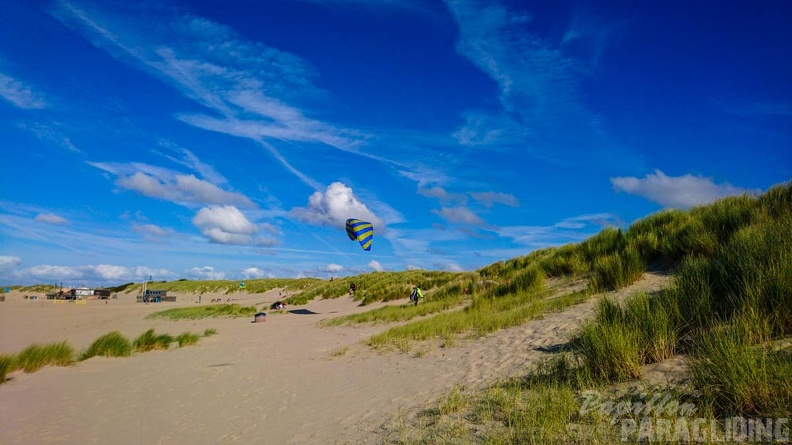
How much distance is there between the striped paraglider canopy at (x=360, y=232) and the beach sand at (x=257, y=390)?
52.2ft

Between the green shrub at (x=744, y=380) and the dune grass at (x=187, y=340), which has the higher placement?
the green shrub at (x=744, y=380)

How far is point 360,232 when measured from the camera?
29.1m

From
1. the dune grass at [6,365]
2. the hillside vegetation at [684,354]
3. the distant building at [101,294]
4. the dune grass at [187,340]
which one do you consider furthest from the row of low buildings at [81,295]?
the hillside vegetation at [684,354]

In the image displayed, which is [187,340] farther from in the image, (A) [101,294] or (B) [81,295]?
(A) [101,294]

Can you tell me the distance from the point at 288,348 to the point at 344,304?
20.4m

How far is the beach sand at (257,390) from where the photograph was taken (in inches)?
238

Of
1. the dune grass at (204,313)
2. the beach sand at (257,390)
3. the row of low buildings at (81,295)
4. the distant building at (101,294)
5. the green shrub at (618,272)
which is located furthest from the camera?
the distant building at (101,294)

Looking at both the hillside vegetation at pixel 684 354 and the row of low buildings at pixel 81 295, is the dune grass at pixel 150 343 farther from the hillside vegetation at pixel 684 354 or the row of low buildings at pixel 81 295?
Answer: the row of low buildings at pixel 81 295

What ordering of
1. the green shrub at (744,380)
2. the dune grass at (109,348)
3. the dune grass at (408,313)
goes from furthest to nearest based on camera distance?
the dune grass at (408,313) < the dune grass at (109,348) < the green shrub at (744,380)

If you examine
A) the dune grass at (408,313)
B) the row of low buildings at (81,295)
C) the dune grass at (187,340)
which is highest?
the dune grass at (408,313)

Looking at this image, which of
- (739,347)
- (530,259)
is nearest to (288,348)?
(739,347)

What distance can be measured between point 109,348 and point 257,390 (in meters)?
7.77

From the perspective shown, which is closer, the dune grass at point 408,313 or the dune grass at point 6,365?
the dune grass at point 6,365

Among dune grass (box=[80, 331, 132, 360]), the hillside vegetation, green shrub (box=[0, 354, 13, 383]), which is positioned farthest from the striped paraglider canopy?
the hillside vegetation
